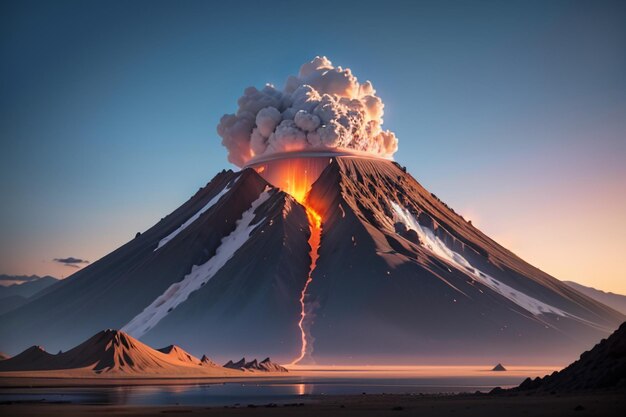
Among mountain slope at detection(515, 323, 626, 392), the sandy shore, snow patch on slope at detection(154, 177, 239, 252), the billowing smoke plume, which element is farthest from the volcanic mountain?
mountain slope at detection(515, 323, 626, 392)

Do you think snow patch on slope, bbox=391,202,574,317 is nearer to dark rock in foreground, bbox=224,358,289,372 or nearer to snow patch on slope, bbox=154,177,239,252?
snow patch on slope, bbox=154,177,239,252

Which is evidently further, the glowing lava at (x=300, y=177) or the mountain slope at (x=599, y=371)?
the glowing lava at (x=300, y=177)

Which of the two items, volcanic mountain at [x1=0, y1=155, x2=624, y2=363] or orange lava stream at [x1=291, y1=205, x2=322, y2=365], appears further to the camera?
volcanic mountain at [x1=0, y1=155, x2=624, y2=363]

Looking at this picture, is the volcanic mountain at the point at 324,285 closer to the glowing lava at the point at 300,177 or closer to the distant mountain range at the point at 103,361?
the glowing lava at the point at 300,177

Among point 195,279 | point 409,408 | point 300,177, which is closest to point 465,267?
point 300,177

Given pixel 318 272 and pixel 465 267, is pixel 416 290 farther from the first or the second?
pixel 465 267

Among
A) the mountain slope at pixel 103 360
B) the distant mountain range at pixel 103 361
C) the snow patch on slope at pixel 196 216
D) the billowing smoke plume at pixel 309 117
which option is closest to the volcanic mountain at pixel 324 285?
the snow patch on slope at pixel 196 216
